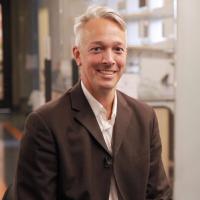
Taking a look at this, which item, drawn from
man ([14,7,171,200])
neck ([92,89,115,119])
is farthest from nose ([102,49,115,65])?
neck ([92,89,115,119])

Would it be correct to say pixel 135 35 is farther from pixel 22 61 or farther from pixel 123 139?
pixel 22 61

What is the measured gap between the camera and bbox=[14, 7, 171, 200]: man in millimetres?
1385

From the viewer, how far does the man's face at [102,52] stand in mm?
1394

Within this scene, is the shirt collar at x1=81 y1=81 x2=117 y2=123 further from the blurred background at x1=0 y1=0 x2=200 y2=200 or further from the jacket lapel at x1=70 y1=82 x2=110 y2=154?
the blurred background at x1=0 y1=0 x2=200 y2=200

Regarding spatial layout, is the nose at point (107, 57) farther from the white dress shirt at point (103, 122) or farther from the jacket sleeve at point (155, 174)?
the jacket sleeve at point (155, 174)

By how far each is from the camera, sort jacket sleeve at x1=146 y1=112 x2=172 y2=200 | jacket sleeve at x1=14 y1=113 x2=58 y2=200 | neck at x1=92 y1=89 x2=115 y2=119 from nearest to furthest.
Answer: jacket sleeve at x1=14 y1=113 x2=58 y2=200
neck at x1=92 y1=89 x2=115 y2=119
jacket sleeve at x1=146 y1=112 x2=172 y2=200

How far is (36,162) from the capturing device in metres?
1.38

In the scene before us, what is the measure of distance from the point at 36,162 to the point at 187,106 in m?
0.95

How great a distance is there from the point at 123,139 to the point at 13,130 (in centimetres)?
572

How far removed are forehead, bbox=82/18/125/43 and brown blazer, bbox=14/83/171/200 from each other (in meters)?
0.20

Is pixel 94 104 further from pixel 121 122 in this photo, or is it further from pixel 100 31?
pixel 100 31

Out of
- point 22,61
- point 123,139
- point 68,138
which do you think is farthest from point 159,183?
point 22,61

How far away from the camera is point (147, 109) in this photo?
160 cm

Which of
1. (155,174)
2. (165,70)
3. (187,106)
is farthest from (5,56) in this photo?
(155,174)
